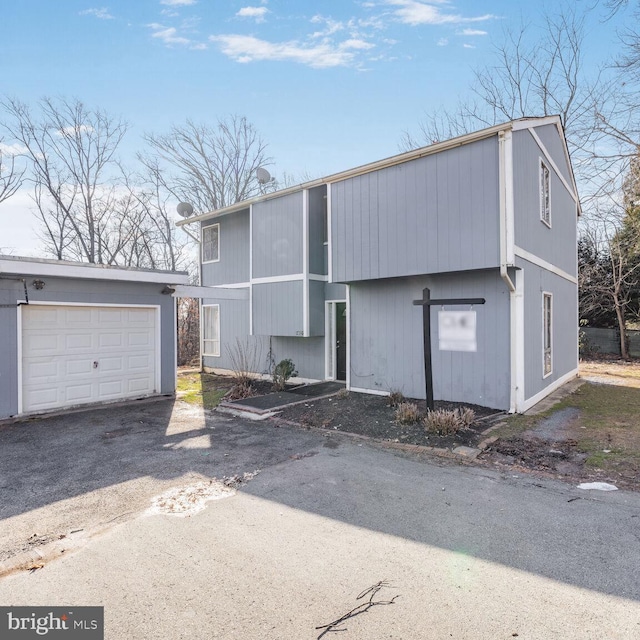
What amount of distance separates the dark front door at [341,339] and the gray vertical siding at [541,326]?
459 cm

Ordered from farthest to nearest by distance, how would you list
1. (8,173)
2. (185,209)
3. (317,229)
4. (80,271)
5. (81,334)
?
(8,173)
(185,209)
(317,229)
(81,334)
(80,271)

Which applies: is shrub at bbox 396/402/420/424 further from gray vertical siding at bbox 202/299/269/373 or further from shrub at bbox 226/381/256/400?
gray vertical siding at bbox 202/299/269/373

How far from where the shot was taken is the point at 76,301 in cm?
859

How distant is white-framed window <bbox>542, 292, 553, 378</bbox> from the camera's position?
8811 mm

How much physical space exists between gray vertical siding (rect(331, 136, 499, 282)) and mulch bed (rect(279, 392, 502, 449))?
8.34 feet

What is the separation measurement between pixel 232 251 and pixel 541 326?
8.99 m

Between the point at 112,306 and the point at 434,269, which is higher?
the point at 434,269

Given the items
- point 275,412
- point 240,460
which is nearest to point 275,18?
point 275,412

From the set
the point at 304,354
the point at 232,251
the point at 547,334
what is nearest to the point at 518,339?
the point at 547,334

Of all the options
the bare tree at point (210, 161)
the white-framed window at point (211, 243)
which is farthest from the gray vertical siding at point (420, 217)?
the bare tree at point (210, 161)

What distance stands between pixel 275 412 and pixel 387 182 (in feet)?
16.5

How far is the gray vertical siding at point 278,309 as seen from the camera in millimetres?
10633

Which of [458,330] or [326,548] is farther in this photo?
[458,330]

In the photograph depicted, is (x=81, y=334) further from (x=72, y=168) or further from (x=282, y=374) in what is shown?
(x=72, y=168)
